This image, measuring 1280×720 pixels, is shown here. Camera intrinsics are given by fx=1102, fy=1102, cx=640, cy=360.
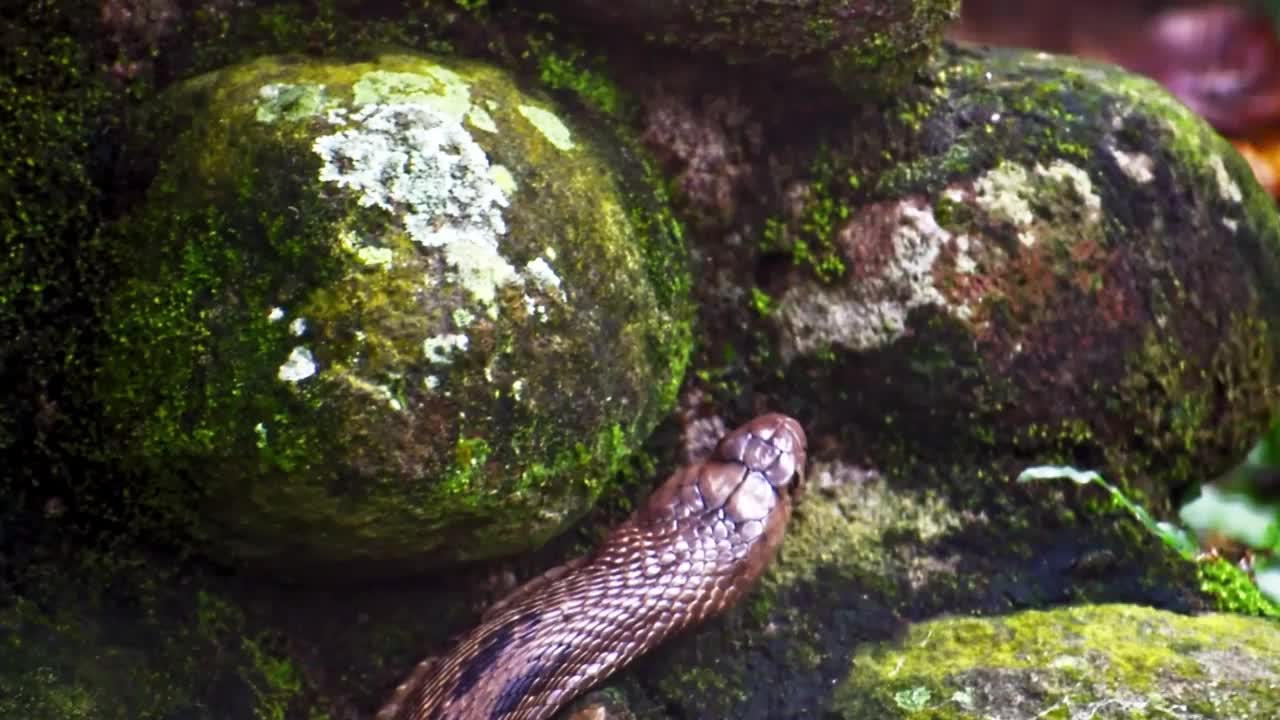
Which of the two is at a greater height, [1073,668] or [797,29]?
[797,29]

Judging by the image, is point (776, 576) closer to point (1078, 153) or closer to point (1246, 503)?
point (1078, 153)

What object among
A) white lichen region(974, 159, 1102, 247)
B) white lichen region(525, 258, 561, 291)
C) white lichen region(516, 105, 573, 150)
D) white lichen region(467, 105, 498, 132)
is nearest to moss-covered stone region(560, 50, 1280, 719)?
white lichen region(974, 159, 1102, 247)

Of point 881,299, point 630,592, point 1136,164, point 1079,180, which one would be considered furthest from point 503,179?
point 1136,164

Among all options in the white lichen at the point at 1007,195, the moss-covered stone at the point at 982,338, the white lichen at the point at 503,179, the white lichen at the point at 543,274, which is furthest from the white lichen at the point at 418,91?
the white lichen at the point at 1007,195

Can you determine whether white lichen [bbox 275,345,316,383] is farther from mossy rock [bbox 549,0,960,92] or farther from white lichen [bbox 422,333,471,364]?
mossy rock [bbox 549,0,960,92]

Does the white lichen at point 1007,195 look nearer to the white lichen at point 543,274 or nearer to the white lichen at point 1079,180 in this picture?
the white lichen at point 1079,180

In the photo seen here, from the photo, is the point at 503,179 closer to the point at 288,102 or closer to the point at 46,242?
the point at 288,102
